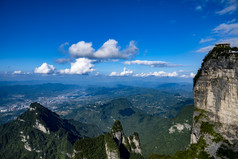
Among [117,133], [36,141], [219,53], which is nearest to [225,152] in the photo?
[219,53]

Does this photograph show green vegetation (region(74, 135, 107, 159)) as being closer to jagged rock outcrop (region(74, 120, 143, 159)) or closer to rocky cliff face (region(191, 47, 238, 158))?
jagged rock outcrop (region(74, 120, 143, 159))

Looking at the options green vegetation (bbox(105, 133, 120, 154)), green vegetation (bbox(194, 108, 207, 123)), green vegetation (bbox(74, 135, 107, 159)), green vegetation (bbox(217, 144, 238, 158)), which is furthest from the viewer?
green vegetation (bbox(74, 135, 107, 159))

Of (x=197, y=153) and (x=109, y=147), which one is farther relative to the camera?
(x=109, y=147)

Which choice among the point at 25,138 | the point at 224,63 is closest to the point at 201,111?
the point at 224,63

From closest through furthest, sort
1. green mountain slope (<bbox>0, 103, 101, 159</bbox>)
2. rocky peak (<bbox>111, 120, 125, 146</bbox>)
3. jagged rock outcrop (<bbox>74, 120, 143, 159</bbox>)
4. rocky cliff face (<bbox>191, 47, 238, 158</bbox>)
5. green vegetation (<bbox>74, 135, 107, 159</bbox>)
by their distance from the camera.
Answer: rocky cliff face (<bbox>191, 47, 238, 158</bbox>) < jagged rock outcrop (<bbox>74, 120, 143, 159</bbox>) < green vegetation (<bbox>74, 135, 107, 159</bbox>) < rocky peak (<bbox>111, 120, 125, 146</bbox>) < green mountain slope (<bbox>0, 103, 101, 159</bbox>)

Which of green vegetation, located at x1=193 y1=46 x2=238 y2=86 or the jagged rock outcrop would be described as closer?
green vegetation, located at x1=193 y1=46 x2=238 y2=86

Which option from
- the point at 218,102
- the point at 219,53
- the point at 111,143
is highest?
the point at 219,53

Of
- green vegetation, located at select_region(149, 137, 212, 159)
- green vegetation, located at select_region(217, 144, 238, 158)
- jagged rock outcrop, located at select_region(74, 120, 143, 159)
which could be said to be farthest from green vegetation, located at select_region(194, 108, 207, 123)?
jagged rock outcrop, located at select_region(74, 120, 143, 159)

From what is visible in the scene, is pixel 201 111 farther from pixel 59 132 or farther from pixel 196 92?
pixel 59 132

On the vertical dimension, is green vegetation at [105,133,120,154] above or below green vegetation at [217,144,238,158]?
below

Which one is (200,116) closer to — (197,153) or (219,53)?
(197,153)
